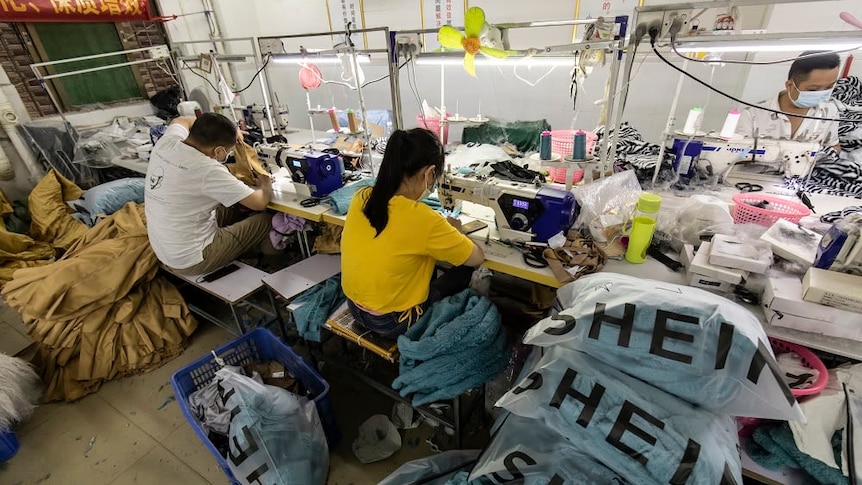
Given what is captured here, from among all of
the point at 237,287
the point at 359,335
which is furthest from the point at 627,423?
the point at 237,287

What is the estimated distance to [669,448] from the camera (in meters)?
1.03

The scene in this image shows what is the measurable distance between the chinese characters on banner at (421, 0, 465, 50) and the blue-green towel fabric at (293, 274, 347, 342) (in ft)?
10.7

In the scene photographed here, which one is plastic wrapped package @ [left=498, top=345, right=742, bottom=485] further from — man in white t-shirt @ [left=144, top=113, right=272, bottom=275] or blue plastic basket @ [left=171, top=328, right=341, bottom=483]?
man in white t-shirt @ [left=144, top=113, right=272, bottom=275]

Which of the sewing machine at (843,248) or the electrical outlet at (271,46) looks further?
the electrical outlet at (271,46)

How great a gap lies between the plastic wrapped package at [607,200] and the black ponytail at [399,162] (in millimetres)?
727

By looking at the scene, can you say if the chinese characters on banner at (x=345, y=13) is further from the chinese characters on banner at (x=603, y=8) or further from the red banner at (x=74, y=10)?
the chinese characters on banner at (x=603, y=8)

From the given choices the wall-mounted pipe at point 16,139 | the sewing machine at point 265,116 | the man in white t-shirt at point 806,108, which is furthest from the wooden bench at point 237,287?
the man in white t-shirt at point 806,108

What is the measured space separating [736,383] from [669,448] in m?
0.24

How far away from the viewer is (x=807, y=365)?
1.34m

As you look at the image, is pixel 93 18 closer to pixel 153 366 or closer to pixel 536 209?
pixel 153 366

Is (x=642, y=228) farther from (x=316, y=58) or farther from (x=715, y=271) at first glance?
(x=316, y=58)

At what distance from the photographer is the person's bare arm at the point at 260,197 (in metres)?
2.43

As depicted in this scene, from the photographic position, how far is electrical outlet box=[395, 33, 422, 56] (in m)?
2.28

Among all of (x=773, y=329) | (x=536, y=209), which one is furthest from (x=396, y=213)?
(x=773, y=329)
